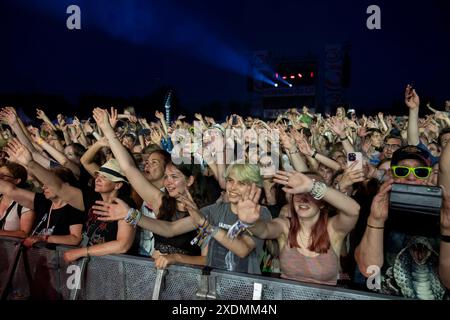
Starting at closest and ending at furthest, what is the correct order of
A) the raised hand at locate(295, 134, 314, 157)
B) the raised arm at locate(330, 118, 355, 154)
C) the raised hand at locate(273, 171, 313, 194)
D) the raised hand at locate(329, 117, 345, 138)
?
1. the raised hand at locate(273, 171, 313, 194)
2. the raised hand at locate(295, 134, 314, 157)
3. the raised arm at locate(330, 118, 355, 154)
4. the raised hand at locate(329, 117, 345, 138)

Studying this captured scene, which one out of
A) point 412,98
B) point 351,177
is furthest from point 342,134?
point 351,177

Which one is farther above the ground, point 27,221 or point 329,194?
point 329,194

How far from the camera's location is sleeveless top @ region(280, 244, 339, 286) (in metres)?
2.64

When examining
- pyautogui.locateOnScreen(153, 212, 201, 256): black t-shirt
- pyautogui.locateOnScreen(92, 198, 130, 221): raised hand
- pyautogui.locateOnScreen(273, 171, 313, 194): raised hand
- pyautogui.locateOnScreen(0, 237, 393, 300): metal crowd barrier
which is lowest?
pyautogui.locateOnScreen(0, 237, 393, 300): metal crowd barrier

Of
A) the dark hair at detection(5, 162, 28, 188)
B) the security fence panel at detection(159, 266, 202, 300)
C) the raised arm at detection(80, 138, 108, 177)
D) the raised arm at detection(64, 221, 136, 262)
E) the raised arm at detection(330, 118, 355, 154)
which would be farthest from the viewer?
the raised arm at detection(330, 118, 355, 154)

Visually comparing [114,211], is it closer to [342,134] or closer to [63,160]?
[63,160]

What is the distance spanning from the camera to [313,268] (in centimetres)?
265

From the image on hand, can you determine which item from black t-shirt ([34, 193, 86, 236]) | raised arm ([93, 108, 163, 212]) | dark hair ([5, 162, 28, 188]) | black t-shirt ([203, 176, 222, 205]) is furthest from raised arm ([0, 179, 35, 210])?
black t-shirt ([203, 176, 222, 205])

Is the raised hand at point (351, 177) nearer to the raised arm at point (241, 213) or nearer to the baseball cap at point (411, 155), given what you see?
the baseball cap at point (411, 155)

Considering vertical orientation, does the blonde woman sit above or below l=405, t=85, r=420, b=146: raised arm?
below

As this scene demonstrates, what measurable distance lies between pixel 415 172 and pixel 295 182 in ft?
2.40

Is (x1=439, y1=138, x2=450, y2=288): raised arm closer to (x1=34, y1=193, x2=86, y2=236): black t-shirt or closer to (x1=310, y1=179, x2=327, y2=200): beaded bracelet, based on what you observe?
(x1=310, y1=179, x2=327, y2=200): beaded bracelet

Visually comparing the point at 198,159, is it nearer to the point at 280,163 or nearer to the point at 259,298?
the point at 280,163

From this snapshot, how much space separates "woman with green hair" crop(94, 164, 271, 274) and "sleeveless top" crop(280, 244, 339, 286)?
281mm
